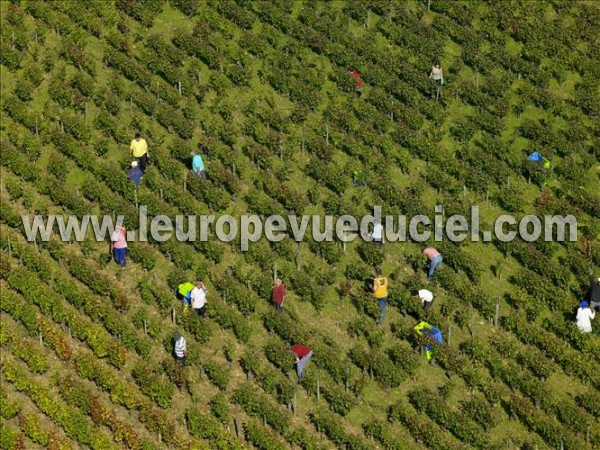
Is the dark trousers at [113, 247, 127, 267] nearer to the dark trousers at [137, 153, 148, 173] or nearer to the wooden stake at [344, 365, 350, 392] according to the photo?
the dark trousers at [137, 153, 148, 173]

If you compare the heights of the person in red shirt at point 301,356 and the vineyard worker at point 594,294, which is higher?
the vineyard worker at point 594,294

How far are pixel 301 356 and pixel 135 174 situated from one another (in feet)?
36.1

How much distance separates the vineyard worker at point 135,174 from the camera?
163 feet

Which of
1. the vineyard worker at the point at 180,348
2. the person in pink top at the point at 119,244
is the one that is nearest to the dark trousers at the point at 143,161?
the person in pink top at the point at 119,244

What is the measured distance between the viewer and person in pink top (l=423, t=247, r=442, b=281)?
153 ft

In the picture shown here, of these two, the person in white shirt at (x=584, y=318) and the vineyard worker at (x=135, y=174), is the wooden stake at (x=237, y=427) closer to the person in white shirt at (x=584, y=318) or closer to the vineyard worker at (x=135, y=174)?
the vineyard worker at (x=135, y=174)

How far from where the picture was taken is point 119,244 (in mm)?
46500

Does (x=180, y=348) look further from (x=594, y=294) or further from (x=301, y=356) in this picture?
(x=594, y=294)

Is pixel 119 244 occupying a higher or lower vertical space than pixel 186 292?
higher

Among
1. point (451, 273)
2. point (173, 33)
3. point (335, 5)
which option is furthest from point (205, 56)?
point (451, 273)

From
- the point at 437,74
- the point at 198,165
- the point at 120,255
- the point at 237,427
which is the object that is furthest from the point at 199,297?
the point at 437,74

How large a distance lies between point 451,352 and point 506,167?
10639mm

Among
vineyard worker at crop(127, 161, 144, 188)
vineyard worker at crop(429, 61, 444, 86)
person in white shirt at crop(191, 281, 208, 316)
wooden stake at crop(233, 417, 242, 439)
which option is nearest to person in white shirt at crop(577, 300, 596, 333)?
wooden stake at crop(233, 417, 242, 439)

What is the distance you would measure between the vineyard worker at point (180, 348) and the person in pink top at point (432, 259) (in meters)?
9.35
